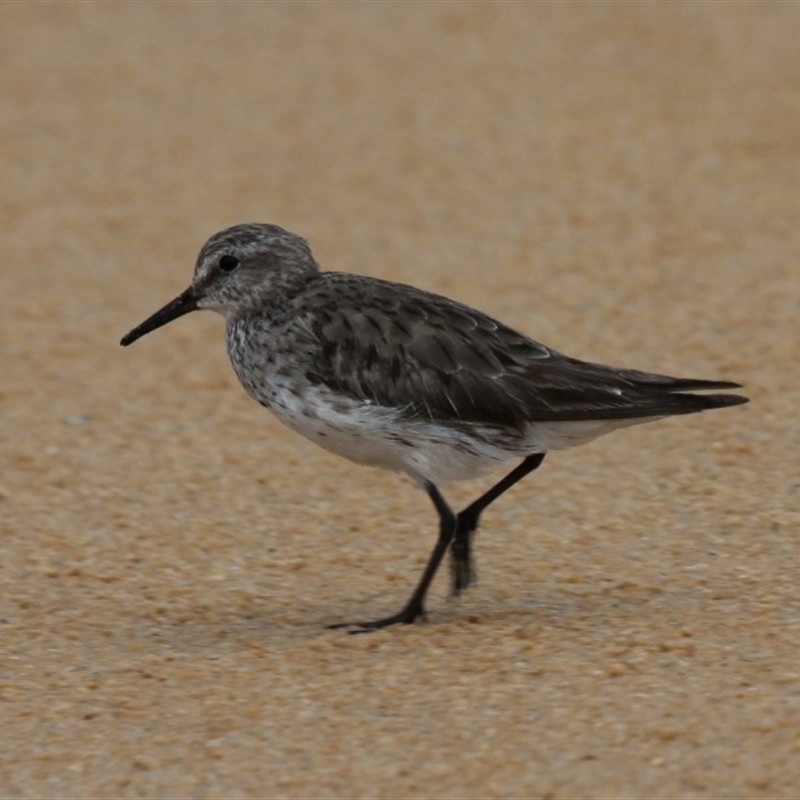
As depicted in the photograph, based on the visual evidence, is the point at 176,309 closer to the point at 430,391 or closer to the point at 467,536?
the point at 430,391

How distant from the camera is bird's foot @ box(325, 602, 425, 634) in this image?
7.30m

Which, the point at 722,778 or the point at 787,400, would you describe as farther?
the point at 787,400

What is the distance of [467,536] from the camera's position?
7656mm

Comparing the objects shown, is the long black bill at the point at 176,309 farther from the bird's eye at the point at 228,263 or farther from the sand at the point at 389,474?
the sand at the point at 389,474

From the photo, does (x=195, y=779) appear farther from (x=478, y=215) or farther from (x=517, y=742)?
(x=478, y=215)

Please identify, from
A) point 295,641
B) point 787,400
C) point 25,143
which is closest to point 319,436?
point 295,641

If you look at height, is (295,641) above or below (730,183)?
below

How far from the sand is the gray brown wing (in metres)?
0.75

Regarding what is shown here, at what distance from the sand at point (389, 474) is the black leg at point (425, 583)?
0.22 ft

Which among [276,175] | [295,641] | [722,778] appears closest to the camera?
[722,778]

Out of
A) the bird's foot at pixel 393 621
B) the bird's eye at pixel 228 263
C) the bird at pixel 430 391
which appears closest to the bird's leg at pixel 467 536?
the bird at pixel 430 391

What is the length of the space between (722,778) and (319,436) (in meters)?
2.14

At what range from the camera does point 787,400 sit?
9883 millimetres

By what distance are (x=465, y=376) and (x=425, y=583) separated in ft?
2.46
